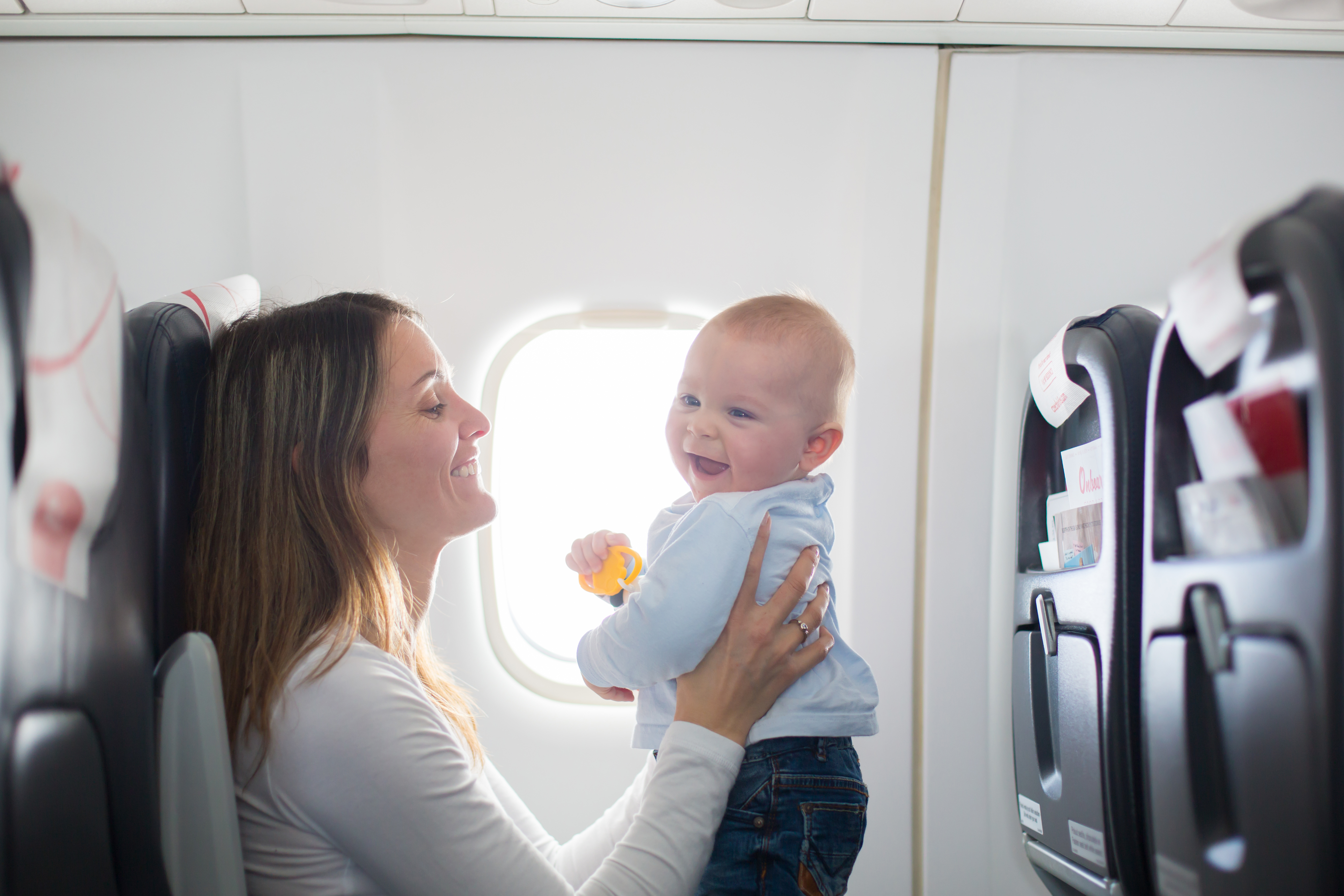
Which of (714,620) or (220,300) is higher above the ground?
(220,300)

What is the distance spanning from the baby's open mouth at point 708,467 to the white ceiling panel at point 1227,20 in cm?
138

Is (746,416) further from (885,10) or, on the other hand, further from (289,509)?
(885,10)

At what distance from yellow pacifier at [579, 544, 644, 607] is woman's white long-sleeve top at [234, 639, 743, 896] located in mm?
402

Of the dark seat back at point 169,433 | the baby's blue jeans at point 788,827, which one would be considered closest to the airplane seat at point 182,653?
the dark seat back at point 169,433

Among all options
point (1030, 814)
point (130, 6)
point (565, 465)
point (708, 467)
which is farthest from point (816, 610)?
point (130, 6)

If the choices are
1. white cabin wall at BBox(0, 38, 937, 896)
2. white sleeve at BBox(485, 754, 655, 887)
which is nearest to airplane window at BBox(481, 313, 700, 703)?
white cabin wall at BBox(0, 38, 937, 896)

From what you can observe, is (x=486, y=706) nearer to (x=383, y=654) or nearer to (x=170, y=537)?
(x=383, y=654)

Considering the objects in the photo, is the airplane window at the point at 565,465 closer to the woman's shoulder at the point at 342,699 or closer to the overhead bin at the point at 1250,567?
the woman's shoulder at the point at 342,699

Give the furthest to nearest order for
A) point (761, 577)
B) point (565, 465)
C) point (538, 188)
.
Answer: point (565, 465) < point (538, 188) < point (761, 577)

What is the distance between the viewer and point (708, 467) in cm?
136

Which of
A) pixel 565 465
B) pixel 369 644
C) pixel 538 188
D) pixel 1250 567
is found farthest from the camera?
pixel 565 465

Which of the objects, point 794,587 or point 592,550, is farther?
point 592,550

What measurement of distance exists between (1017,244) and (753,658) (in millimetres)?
1183

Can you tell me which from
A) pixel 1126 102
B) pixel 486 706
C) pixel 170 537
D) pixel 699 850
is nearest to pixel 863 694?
pixel 699 850
